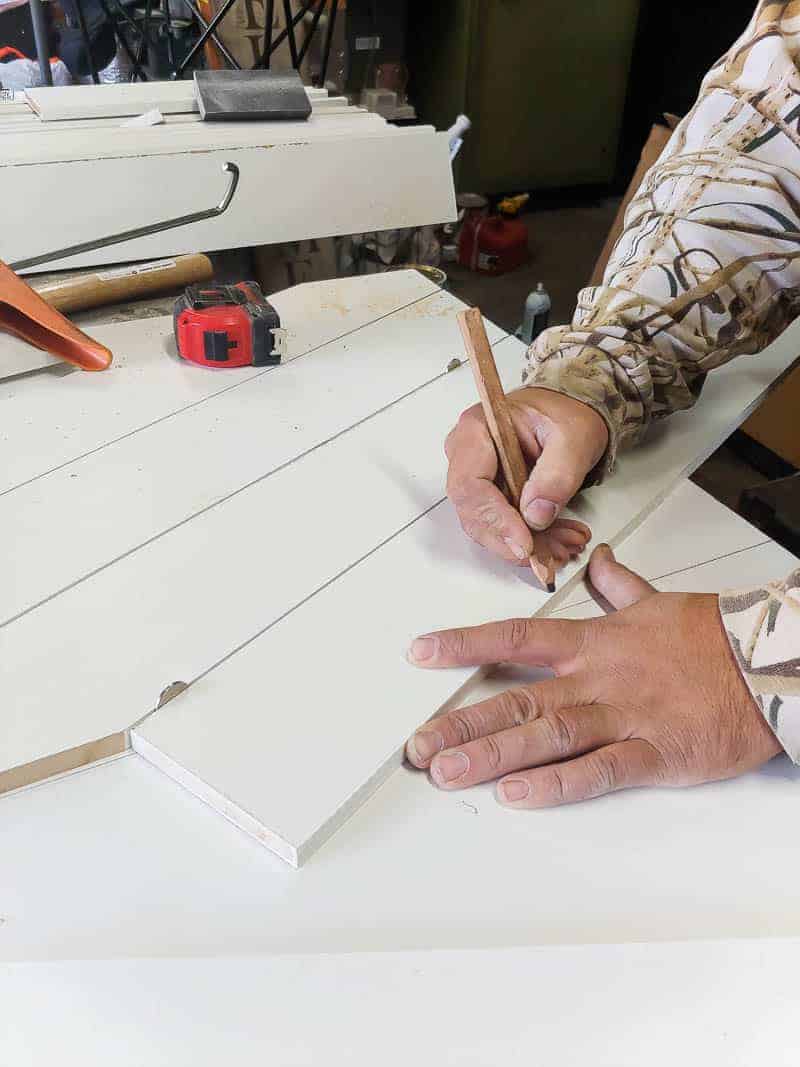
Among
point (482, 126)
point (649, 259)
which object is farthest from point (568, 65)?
point (649, 259)

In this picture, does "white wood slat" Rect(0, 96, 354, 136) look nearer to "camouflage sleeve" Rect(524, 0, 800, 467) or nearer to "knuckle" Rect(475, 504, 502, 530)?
"camouflage sleeve" Rect(524, 0, 800, 467)

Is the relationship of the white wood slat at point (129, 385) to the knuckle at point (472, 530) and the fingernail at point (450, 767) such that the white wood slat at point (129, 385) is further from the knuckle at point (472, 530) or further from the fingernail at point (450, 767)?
the fingernail at point (450, 767)

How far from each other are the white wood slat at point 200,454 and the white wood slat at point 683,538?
23 cm

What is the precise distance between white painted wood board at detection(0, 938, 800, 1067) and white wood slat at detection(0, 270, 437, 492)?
0.49m

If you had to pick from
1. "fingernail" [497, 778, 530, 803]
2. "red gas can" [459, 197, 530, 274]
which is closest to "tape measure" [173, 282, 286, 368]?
"fingernail" [497, 778, 530, 803]

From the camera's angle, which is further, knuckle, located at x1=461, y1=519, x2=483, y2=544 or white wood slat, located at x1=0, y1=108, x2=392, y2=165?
white wood slat, located at x1=0, y1=108, x2=392, y2=165

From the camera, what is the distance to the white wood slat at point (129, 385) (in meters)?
0.89

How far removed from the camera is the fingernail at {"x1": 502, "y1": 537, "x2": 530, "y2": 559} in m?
0.77

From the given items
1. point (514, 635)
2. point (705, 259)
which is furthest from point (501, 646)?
point (705, 259)

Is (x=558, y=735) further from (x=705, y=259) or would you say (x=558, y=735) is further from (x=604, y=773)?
(x=705, y=259)

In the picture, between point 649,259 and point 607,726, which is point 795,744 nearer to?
point 607,726

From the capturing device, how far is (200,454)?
894 mm

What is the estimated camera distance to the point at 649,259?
0.93 m

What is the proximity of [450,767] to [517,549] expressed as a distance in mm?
231
